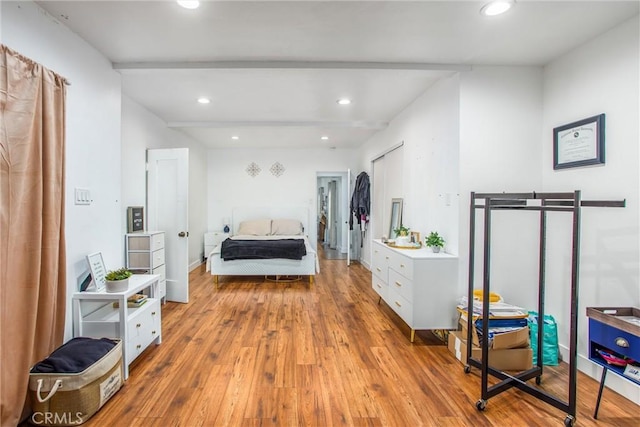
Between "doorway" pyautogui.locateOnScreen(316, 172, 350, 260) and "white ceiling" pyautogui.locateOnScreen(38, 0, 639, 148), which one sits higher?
"white ceiling" pyautogui.locateOnScreen(38, 0, 639, 148)

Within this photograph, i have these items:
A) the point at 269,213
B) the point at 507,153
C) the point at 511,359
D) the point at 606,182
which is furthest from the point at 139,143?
the point at 606,182

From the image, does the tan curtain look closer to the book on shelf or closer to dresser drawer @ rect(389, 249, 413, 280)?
the book on shelf

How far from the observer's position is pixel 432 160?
306cm

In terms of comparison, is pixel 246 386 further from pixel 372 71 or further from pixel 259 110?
pixel 259 110

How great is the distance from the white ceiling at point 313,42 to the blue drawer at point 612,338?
76.8 inches

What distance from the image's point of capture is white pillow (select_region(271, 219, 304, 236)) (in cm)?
602

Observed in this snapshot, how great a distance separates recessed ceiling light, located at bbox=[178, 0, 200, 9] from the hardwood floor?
2413mm

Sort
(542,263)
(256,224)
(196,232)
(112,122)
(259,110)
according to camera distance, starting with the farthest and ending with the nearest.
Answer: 1. (256,224)
2. (196,232)
3. (259,110)
4. (112,122)
5. (542,263)

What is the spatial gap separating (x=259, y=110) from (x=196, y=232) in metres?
2.95

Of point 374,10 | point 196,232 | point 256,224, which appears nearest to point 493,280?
point 374,10

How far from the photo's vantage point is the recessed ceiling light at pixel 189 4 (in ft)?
5.75

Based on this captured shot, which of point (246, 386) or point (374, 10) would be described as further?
point (246, 386)

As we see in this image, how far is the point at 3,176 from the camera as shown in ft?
5.08

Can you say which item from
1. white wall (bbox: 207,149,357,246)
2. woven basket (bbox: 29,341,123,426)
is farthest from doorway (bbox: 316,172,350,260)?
woven basket (bbox: 29,341,123,426)
